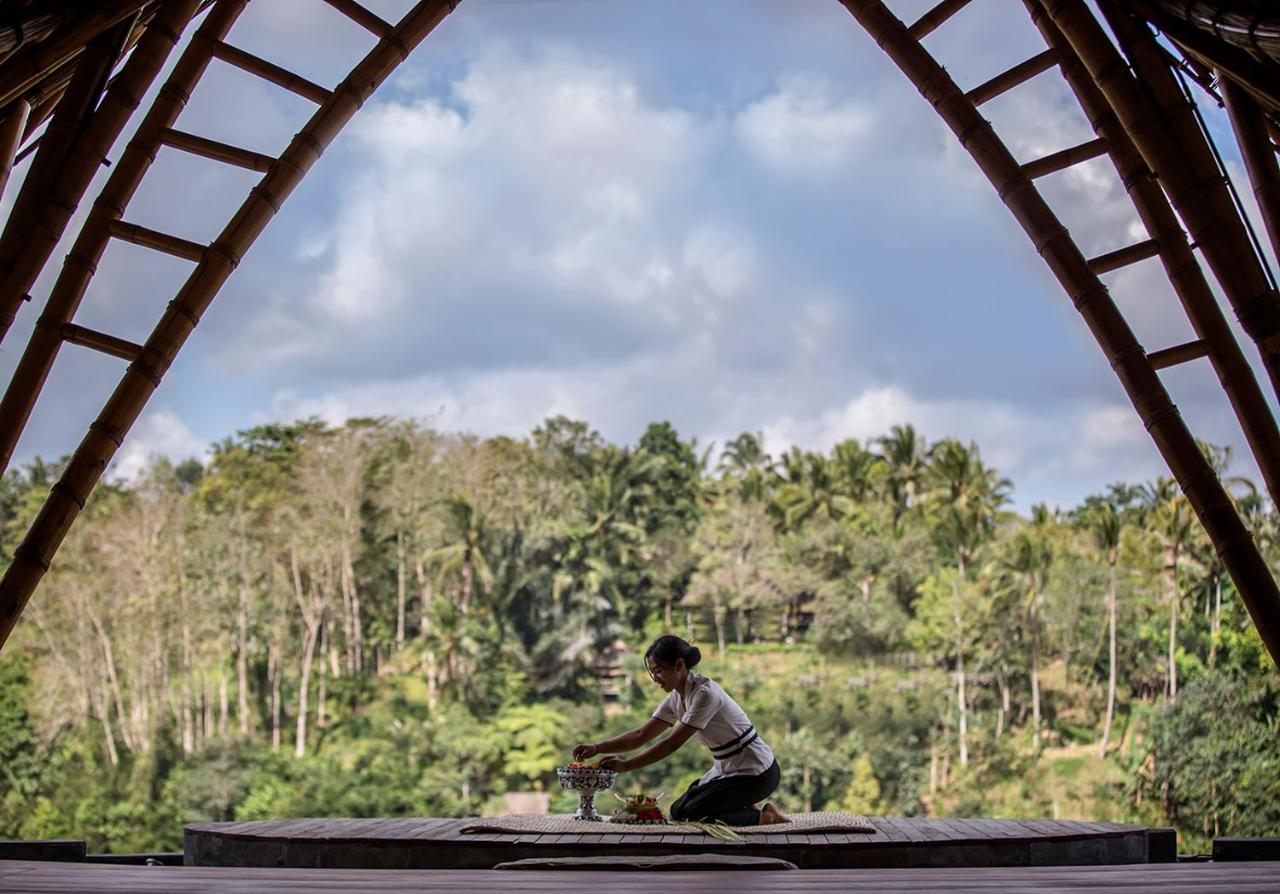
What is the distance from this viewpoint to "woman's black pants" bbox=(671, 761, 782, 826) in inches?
173

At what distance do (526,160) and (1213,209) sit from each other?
32.4m

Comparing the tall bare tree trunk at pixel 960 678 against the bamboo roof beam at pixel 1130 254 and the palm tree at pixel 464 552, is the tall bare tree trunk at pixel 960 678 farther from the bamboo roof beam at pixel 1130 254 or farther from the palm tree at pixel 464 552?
the bamboo roof beam at pixel 1130 254

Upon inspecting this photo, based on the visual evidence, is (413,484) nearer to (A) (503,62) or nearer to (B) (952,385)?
(B) (952,385)

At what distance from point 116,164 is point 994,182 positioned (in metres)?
2.81

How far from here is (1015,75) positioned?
173 inches

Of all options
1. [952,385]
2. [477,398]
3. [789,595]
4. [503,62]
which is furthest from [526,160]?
[789,595]

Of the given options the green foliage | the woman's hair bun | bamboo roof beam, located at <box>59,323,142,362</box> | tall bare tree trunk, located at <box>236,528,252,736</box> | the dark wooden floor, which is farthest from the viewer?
tall bare tree trunk, located at <box>236,528,252,736</box>

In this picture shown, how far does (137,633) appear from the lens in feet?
69.3

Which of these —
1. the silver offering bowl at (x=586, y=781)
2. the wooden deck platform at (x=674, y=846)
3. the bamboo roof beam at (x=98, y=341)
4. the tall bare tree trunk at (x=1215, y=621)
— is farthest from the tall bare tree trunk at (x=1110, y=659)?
the bamboo roof beam at (x=98, y=341)

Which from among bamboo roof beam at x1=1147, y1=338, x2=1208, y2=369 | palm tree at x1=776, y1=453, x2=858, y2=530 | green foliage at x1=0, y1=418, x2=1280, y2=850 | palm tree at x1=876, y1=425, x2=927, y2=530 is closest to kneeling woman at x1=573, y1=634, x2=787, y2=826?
bamboo roof beam at x1=1147, y1=338, x2=1208, y2=369

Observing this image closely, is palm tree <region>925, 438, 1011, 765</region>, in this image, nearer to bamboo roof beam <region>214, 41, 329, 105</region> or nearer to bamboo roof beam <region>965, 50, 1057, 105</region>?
bamboo roof beam <region>965, 50, 1057, 105</region>

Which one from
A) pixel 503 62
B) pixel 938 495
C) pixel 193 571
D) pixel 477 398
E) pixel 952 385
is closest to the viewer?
pixel 193 571

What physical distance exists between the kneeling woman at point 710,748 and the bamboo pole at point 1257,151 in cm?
210

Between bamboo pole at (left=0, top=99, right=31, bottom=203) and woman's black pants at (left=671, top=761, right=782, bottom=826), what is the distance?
A: 2787 mm
